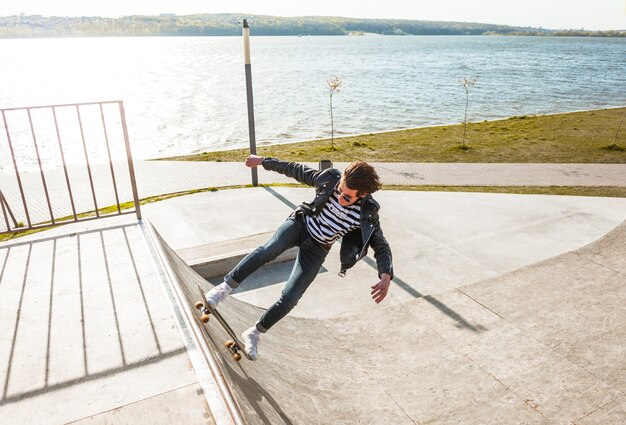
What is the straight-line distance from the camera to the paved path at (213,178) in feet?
41.8

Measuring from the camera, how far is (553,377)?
15.6 feet

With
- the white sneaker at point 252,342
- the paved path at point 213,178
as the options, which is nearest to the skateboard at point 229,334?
the white sneaker at point 252,342

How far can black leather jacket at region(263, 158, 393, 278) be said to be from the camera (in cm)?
389

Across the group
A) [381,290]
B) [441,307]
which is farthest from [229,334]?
[441,307]

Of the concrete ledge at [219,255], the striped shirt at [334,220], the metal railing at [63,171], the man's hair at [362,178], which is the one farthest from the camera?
the concrete ledge at [219,255]

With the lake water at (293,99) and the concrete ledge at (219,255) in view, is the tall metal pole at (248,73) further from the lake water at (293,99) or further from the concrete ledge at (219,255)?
the lake water at (293,99)

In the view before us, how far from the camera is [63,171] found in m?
16.5

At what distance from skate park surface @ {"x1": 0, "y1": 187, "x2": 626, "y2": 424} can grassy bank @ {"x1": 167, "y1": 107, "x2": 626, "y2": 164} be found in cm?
1259

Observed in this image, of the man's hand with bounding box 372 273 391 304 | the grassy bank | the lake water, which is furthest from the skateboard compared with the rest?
the lake water

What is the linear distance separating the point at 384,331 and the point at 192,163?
13.6m

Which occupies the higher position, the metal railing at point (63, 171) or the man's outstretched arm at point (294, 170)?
the man's outstretched arm at point (294, 170)

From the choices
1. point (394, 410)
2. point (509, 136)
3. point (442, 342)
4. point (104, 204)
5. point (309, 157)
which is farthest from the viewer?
point (509, 136)

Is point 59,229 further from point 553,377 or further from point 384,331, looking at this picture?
point 553,377

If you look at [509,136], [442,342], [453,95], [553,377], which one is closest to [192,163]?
[442,342]
